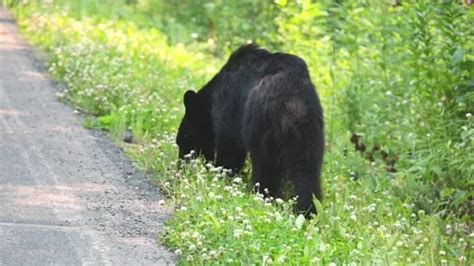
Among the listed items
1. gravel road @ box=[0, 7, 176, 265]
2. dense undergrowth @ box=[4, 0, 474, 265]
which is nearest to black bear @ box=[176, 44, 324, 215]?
dense undergrowth @ box=[4, 0, 474, 265]

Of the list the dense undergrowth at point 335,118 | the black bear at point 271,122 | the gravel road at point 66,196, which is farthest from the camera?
the black bear at point 271,122

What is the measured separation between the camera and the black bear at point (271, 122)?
293 inches

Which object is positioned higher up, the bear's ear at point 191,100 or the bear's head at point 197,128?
the bear's ear at point 191,100

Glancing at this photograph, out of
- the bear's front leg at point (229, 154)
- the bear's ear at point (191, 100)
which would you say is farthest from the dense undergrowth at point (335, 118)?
the bear's ear at point (191, 100)

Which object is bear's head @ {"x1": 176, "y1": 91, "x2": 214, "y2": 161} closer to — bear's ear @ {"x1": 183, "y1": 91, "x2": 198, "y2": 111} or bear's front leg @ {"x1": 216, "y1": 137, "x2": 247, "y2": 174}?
bear's ear @ {"x1": 183, "y1": 91, "x2": 198, "y2": 111}

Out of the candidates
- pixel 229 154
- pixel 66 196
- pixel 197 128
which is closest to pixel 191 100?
pixel 197 128

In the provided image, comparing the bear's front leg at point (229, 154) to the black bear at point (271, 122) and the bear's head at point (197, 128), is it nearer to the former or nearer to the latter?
the black bear at point (271, 122)

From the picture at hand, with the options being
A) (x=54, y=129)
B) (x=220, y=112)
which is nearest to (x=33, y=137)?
(x=54, y=129)

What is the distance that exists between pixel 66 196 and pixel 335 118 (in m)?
5.05

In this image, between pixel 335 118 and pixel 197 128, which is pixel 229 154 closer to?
→ pixel 197 128

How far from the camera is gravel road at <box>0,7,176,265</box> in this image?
Result: 6.18 m

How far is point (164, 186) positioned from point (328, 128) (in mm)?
4049

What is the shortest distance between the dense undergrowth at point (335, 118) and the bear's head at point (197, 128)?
189 millimetres

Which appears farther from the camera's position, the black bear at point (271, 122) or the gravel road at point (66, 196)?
the black bear at point (271, 122)
